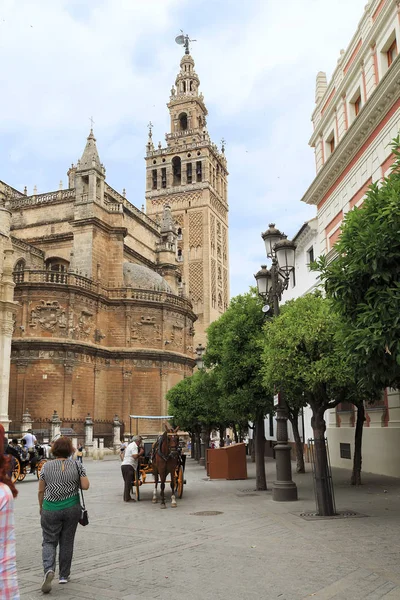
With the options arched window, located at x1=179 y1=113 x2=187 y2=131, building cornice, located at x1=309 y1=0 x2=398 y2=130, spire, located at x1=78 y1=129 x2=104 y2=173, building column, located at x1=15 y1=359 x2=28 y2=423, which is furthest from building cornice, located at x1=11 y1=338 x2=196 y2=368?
arched window, located at x1=179 y1=113 x2=187 y2=131

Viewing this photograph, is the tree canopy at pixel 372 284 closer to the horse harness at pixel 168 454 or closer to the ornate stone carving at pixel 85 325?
the horse harness at pixel 168 454

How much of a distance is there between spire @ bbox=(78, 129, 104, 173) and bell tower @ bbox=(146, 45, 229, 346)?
24.6 meters

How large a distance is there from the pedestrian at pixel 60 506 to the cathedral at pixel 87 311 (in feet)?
73.0

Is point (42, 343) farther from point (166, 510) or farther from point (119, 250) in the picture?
point (166, 510)

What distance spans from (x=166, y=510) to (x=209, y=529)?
2697 millimetres

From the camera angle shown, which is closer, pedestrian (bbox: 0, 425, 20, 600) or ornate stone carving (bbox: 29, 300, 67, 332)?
pedestrian (bbox: 0, 425, 20, 600)

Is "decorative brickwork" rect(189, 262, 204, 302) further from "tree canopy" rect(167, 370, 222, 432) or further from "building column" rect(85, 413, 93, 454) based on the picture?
"tree canopy" rect(167, 370, 222, 432)

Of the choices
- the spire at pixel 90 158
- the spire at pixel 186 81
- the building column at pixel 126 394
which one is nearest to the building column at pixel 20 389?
the building column at pixel 126 394

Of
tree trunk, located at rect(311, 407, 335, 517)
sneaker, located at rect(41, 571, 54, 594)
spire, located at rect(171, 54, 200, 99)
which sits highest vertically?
spire, located at rect(171, 54, 200, 99)

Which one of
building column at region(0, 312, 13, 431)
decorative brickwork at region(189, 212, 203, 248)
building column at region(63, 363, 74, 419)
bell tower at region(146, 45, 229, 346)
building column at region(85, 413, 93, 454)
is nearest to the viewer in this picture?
building column at region(0, 312, 13, 431)

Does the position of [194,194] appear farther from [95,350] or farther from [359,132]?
[359,132]

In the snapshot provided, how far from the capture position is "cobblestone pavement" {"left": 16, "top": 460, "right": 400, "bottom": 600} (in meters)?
5.87

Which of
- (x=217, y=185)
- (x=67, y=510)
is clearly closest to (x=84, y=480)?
(x=67, y=510)

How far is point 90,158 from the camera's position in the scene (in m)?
44.7
